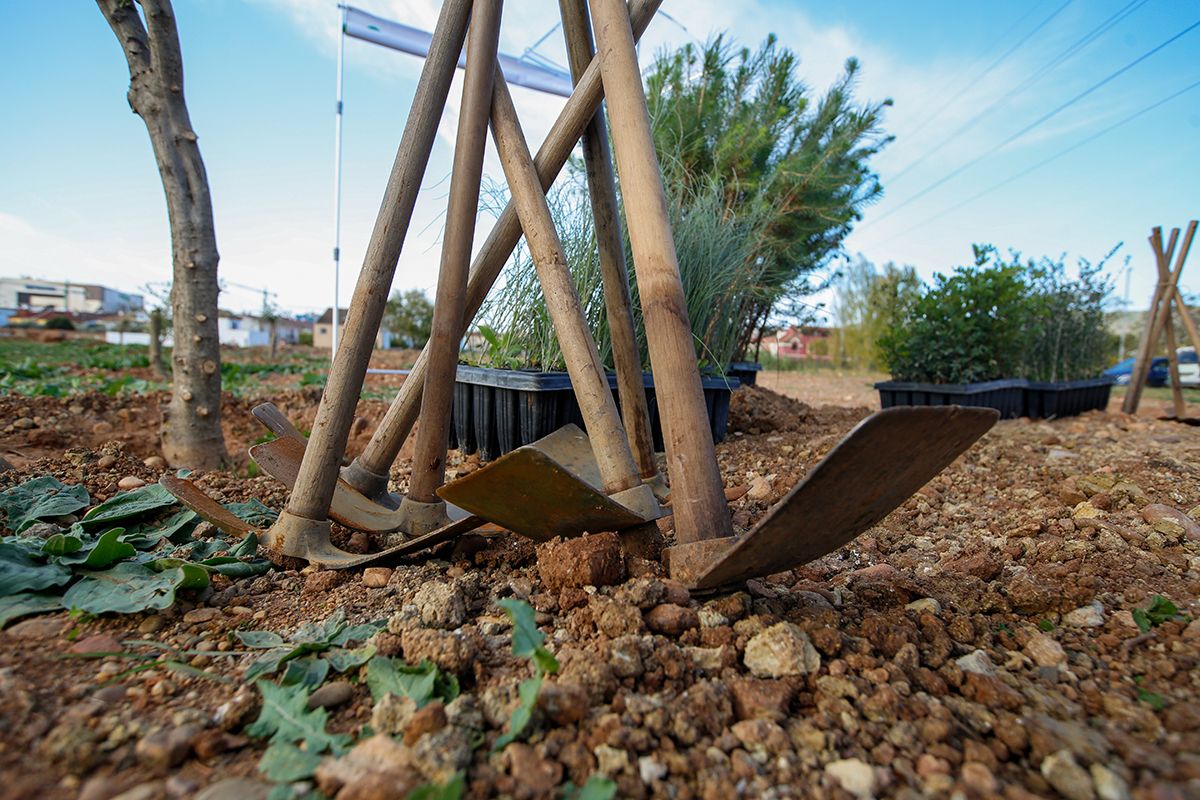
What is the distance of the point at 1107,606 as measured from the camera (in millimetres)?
1263

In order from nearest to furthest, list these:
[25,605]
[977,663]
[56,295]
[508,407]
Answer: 1. [977,663]
2. [25,605]
3. [508,407]
4. [56,295]

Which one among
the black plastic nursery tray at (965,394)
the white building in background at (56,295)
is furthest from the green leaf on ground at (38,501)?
the white building in background at (56,295)

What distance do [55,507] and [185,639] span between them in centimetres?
91

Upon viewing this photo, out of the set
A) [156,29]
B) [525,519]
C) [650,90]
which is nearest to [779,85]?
[650,90]

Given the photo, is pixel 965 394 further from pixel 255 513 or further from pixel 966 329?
pixel 255 513

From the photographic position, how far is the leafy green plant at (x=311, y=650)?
3.30ft

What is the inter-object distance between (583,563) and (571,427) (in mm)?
630

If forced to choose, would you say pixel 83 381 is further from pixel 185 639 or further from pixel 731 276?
pixel 185 639

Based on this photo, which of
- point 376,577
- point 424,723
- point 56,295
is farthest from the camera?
point 56,295

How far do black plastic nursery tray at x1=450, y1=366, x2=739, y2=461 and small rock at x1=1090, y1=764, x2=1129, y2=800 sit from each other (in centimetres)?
182

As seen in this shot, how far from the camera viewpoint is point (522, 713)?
0.85 m

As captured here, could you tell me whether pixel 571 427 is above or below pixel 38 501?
above

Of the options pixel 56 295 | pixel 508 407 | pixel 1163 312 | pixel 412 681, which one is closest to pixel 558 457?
pixel 412 681

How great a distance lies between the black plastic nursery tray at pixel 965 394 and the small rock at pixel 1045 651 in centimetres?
421
